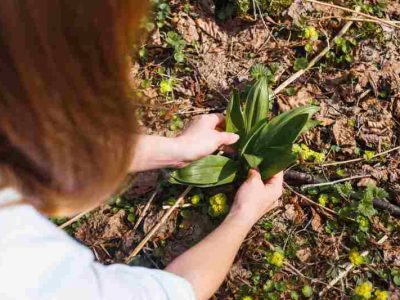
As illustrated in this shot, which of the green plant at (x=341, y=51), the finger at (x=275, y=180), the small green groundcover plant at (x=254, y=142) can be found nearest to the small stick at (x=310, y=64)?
the green plant at (x=341, y=51)

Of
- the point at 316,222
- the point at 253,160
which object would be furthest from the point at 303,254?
the point at 253,160

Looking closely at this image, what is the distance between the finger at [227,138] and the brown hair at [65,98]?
0.81 meters

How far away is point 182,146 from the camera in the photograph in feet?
A: 6.66

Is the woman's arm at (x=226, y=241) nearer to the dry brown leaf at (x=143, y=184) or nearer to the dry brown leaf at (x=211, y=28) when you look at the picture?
the dry brown leaf at (x=143, y=184)

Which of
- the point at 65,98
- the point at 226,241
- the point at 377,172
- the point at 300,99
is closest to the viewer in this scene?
the point at 65,98

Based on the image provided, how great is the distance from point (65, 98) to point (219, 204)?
1.06 metres

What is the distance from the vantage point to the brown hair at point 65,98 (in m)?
1.00

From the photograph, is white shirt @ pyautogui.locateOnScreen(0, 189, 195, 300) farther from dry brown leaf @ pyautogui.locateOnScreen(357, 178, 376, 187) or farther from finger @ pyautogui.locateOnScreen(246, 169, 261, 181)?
dry brown leaf @ pyautogui.locateOnScreen(357, 178, 376, 187)

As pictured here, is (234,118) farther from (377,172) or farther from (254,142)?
(377,172)

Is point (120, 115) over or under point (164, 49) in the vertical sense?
over

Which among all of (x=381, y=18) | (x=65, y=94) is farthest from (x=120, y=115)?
(x=381, y=18)

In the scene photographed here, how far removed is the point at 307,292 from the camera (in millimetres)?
2008

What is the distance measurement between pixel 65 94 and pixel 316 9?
161cm

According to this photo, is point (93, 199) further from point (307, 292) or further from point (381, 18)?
point (381, 18)
